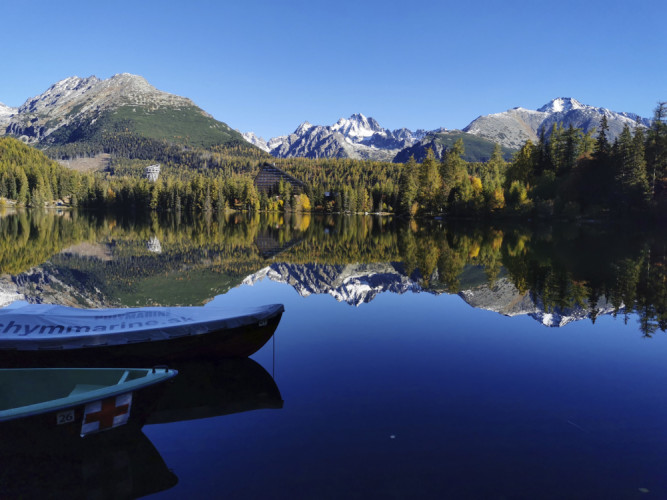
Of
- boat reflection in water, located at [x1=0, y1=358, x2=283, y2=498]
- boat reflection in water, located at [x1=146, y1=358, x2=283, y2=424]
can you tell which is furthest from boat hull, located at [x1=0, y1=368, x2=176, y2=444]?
boat reflection in water, located at [x1=146, y1=358, x2=283, y2=424]

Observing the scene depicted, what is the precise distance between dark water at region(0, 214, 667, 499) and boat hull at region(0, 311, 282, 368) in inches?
22.3

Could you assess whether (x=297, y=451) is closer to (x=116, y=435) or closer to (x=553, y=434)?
(x=116, y=435)

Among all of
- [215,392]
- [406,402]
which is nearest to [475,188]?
[406,402]

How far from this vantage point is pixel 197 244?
51188mm

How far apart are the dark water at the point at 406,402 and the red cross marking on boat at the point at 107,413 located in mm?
593

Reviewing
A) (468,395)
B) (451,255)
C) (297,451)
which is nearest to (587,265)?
(451,255)

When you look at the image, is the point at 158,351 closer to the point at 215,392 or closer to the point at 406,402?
the point at 215,392

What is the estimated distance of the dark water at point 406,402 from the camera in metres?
7.75

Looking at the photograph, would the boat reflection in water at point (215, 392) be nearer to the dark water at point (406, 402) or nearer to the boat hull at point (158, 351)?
the dark water at point (406, 402)

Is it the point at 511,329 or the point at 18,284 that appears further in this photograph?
the point at 18,284

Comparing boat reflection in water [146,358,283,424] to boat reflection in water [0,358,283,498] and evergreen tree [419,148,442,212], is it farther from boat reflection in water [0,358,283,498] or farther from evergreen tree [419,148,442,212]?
evergreen tree [419,148,442,212]

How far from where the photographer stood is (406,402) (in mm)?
10875

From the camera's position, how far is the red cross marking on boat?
8.26m

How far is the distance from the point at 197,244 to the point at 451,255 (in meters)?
29.7
